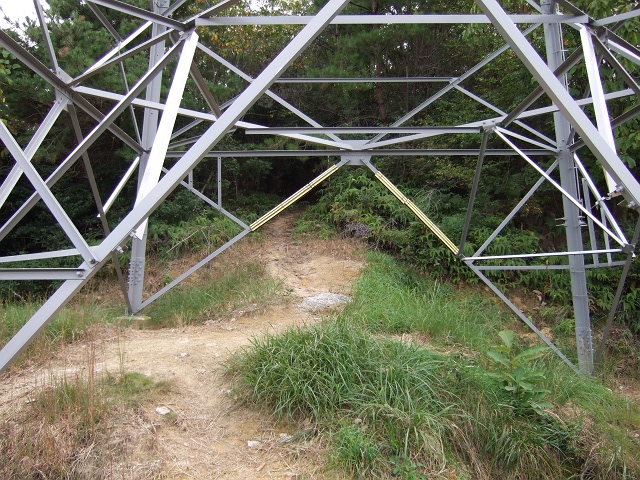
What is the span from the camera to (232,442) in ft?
13.2

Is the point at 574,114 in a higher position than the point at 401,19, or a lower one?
lower

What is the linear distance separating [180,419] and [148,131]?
4.28 m

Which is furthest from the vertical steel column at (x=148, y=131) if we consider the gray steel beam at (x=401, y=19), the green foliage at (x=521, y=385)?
the green foliage at (x=521, y=385)

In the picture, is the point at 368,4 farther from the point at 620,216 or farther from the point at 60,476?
the point at 60,476

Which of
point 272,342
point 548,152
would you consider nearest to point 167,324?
point 272,342

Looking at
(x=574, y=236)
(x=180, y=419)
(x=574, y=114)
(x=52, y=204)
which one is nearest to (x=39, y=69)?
(x=52, y=204)

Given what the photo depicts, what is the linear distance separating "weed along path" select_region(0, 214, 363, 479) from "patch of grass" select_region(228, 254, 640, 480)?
221 millimetres

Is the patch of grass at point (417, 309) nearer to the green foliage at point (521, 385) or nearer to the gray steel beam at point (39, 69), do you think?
the green foliage at point (521, 385)

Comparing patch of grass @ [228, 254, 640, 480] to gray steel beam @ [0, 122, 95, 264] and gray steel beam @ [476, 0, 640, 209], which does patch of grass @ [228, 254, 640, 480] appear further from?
gray steel beam @ [0, 122, 95, 264]

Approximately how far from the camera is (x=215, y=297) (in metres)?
8.39

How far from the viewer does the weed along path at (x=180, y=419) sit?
3.68 m

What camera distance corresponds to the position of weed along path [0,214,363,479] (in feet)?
12.1

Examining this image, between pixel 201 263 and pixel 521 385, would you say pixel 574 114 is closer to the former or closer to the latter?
pixel 521 385

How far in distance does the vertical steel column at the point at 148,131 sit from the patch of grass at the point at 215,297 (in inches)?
19.9
